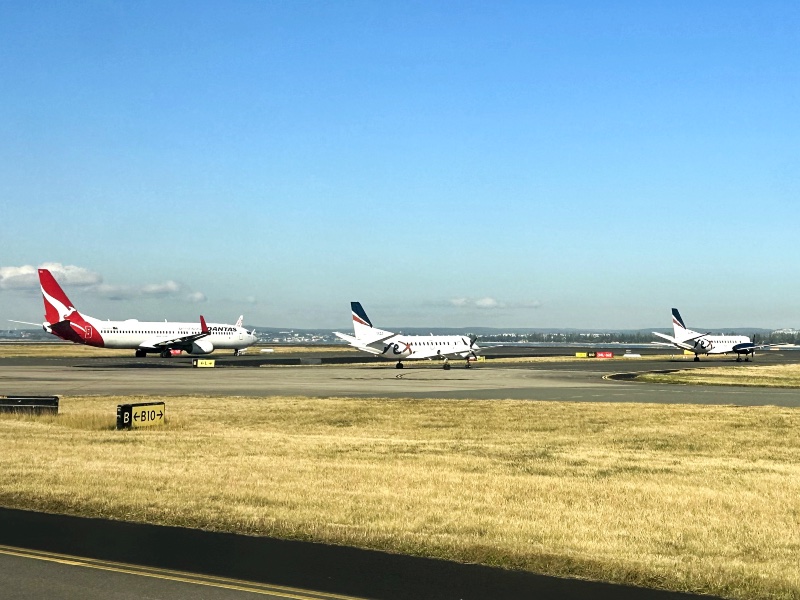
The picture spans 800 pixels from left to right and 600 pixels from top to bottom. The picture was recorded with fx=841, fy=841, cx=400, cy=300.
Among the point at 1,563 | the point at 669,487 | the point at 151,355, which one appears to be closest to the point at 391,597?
the point at 1,563

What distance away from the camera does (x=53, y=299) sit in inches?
3664

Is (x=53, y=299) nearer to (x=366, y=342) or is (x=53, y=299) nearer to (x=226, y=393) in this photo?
(x=366, y=342)

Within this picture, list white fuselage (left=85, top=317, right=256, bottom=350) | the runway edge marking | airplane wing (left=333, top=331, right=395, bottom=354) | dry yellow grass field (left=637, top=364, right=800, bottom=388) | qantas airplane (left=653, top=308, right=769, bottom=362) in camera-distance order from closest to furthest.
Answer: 1. the runway edge marking
2. dry yellow grass field (left=637, top=364, right=800, bottom=388)
3. airplane wing (left=333, top=331, right=395, bottom=354)
4. white fuselage (left=85, top=317, right=256, bottom=350)
5. qantas airplane (left=653, top=308, right=769, bottom=362)

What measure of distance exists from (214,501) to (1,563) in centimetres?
487

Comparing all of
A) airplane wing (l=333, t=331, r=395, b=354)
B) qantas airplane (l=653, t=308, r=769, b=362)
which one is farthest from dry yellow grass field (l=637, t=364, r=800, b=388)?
qantas airplane (l=653, t=308, r=769, b=362)

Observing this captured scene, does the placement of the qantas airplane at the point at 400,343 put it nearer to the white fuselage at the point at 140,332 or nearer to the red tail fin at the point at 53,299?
the white fuselage at the point at 140,332

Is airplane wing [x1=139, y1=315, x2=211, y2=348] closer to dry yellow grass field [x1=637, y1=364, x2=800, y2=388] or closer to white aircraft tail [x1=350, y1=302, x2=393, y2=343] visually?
white aircraft tail [x1=350, y1=302, x2=393, y2=343]

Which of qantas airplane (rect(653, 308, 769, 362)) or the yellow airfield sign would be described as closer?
the yellow airfield sign

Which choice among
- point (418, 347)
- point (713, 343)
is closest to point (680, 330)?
point (713, 343)

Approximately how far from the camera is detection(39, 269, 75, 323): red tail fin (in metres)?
92.4

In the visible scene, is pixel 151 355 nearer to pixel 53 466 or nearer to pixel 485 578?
pixel 53 466

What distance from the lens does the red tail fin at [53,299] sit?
92375 mm

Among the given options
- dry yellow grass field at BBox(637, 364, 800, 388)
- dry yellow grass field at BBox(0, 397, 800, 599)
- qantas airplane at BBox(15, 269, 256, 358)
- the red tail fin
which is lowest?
dry yellow grass field at BBox(637, 364, 800, 388)

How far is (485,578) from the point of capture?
1050 centimetres
